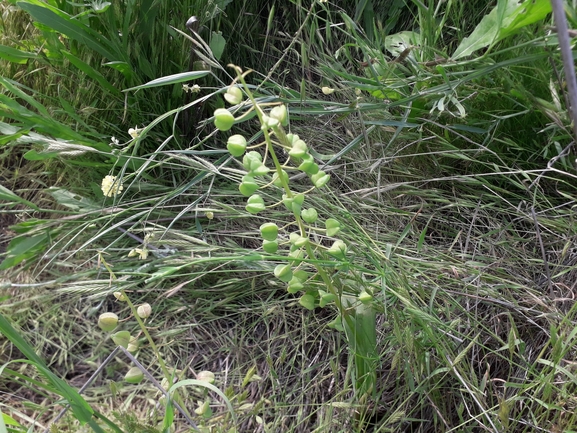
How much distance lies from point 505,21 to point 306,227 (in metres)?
0.45

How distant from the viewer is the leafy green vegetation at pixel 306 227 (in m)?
0.72

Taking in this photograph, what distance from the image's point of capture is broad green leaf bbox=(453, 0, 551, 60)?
751mm

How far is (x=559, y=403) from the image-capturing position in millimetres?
642

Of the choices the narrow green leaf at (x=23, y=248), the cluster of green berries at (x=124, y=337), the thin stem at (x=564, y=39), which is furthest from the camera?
the narrow green leaf at (x=23, y=248)

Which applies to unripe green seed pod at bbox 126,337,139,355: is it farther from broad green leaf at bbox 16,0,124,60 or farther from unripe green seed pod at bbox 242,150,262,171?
broad green leaf at bbox 16,0,124,60

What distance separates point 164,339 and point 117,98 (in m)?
0.52

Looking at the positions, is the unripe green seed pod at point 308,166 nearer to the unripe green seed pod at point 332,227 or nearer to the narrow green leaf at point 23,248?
the unripe green seed pod at point 332,227

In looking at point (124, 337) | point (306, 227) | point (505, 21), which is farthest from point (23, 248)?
point (505, 21)

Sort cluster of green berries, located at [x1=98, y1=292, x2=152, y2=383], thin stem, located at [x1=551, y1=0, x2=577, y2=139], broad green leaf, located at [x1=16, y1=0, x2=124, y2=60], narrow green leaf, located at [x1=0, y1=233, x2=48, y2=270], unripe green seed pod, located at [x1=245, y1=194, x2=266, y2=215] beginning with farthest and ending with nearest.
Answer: narrow green leaf, located at [x1=0, y1=233, x2=48, y2=270] → broad green leaf, located at [x1=16, y1=0, x2=124, y2=60] → cluster of green berries, located at [x1=98, y1=292, x2=152, y2=383] → unripe green seed pod, located at [x1=245, y1=194, x2=266, y2=215] → thin stem, located at [x1=551, y1=0, x2=577, y2=139]

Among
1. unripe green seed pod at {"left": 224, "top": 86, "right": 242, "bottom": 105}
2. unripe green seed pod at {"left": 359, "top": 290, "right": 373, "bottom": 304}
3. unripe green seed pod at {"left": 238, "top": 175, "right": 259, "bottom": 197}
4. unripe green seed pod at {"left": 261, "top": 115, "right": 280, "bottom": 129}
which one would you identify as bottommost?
unripe green seed pod at {"left": 359, "top": 290, "right": 373, "bottom": 304}

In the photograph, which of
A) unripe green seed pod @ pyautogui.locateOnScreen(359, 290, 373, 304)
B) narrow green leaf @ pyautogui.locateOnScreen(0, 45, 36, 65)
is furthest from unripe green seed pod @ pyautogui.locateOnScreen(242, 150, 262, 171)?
narrow green leaf @ pyautogui.locateOnScreen(0, 45, 36, 65)

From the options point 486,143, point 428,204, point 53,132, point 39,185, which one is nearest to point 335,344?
point 428,204

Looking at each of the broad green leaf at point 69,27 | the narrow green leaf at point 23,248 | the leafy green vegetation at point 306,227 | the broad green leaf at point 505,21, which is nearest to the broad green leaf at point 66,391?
the leafy green vegetation at point 306,227

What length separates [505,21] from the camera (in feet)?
2.66
